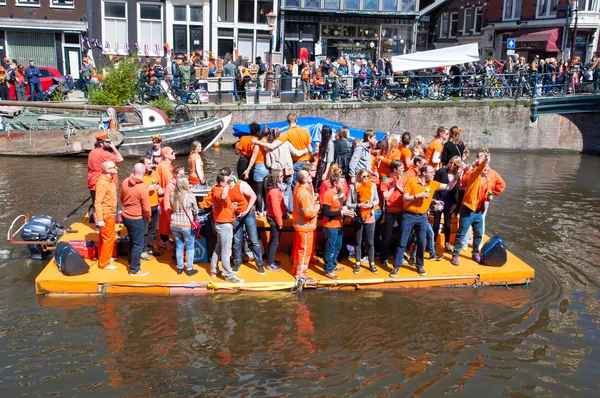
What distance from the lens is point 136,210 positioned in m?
8.63

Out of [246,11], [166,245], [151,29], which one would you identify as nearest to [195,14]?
[151,29]

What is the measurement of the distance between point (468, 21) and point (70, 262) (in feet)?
127

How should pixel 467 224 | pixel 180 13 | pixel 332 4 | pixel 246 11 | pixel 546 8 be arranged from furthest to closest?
pixel 546 8, pixel 332 4, pixel 246 11, pixel 180 13, pixel 467 224

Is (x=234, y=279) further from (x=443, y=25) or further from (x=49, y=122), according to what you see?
(x=443, y=25)

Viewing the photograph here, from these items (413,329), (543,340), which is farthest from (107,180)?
(543,340)

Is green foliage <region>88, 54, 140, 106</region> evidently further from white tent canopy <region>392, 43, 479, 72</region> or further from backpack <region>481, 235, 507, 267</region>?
backpack <region>481, 235, 507, 267</region>

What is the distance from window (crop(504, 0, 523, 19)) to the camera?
3759cm

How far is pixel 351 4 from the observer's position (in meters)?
30.5

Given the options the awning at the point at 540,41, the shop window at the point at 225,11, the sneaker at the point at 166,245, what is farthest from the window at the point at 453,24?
the sneaker at the point at 166,245

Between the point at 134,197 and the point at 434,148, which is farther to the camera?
the point at 434,148

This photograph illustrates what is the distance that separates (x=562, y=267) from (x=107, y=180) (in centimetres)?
771

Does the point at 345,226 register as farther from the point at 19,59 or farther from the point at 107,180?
the point at 19,59

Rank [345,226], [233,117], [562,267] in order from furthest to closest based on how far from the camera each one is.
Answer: [233,117]
[562,267]
[345,226]

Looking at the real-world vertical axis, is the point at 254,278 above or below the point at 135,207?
below
